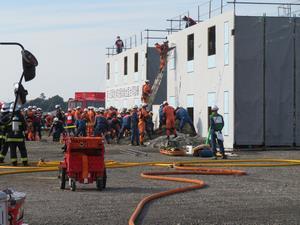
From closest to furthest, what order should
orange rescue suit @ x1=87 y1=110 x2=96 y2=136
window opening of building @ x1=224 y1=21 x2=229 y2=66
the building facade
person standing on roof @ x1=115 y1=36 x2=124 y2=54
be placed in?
the building facade < window opening of building @ x1=224 y1=21 x2=229 y2=66 < orange rescue suit @ x1=87 y1=110 x2=96 y2=136 < person standing on roof @ x1=115 y1=36 x2=124 y2=54

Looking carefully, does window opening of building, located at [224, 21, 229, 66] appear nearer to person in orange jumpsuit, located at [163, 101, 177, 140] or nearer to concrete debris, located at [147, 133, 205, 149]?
person in orange jumpsuit, located at [163, 101, 177, 140]

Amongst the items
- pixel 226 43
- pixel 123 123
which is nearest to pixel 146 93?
pixel 123 123

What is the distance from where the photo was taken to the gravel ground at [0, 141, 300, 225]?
8727 mm

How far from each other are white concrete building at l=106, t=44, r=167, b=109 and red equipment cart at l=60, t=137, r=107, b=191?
27.7 meters

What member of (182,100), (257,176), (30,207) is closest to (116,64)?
(182,100)

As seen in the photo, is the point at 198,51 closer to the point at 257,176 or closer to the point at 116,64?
the point at 257,176

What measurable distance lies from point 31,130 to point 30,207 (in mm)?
26850

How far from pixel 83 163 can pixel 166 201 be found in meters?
2.33

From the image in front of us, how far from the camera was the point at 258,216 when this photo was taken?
29.5 ft

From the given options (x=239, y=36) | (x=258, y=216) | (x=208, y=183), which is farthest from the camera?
(x=239, y=36)

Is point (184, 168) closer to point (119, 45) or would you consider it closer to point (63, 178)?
point (63, 178)

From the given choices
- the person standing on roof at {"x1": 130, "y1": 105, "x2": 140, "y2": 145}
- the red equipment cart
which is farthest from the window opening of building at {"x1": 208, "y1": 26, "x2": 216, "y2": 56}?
the red equipment cart

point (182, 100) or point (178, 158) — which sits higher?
point (182, 100)

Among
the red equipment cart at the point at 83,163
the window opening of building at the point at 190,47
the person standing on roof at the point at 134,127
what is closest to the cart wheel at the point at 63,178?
the red equipment cart at the point at 83,163
